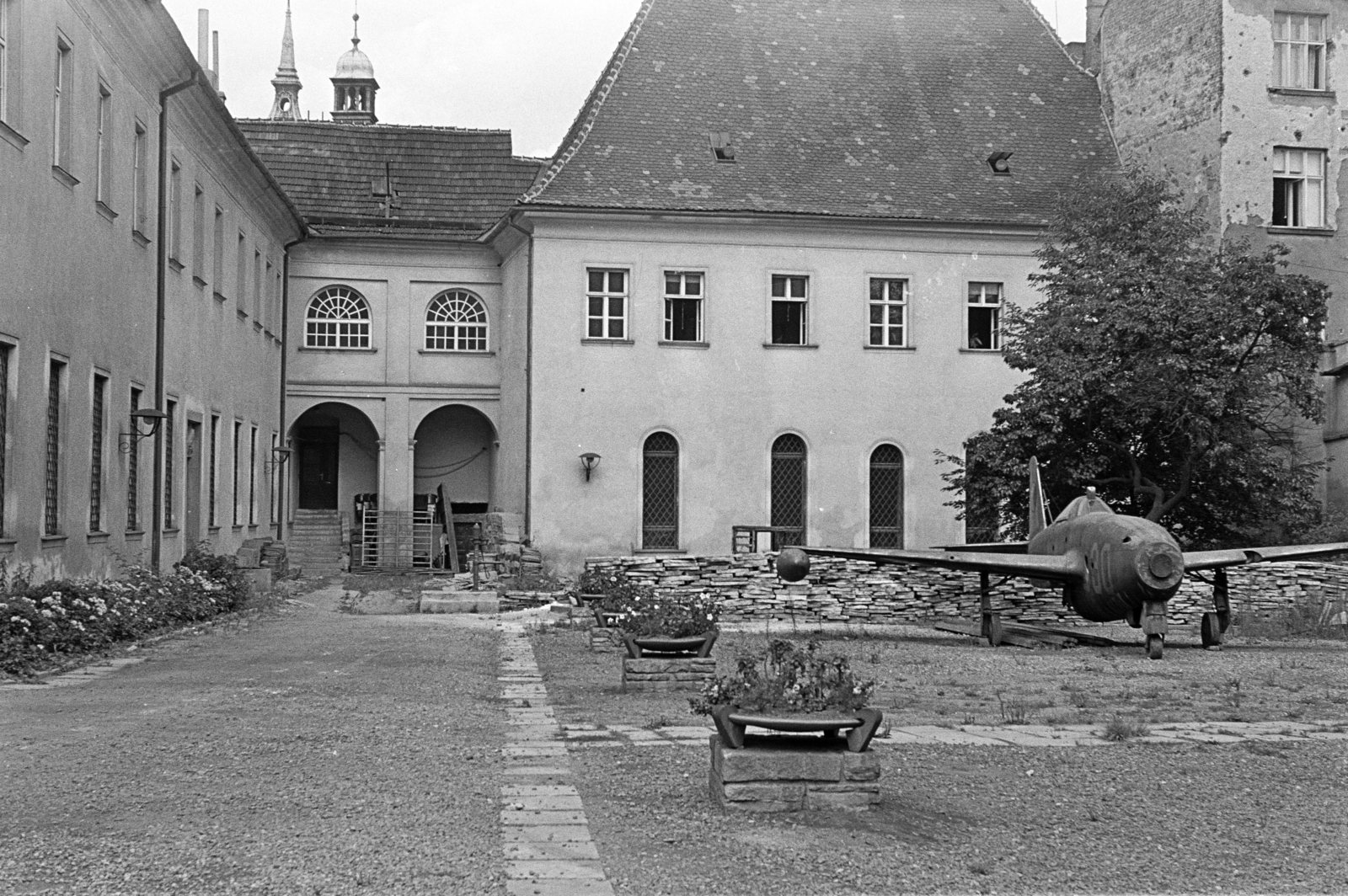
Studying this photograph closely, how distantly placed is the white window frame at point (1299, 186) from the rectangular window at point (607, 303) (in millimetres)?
13178

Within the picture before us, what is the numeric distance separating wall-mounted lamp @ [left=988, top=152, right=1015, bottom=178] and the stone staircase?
16.4 m

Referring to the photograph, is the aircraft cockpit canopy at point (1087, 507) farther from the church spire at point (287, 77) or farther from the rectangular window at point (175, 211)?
the church spire at point (287, 77)

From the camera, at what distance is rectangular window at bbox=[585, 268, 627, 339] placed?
33.2 metres

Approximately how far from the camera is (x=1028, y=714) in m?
12.2

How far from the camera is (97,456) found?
20.6m

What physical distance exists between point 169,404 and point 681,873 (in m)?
19.6

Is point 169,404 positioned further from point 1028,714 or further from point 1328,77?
point 1328,77

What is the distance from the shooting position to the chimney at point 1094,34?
38.4 meters

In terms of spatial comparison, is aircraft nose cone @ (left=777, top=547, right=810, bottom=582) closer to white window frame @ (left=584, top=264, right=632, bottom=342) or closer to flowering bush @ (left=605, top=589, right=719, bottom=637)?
flowering bush @ (left=605, top=589, right=719, bottom=637)

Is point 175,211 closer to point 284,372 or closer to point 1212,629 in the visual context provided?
point 284,372

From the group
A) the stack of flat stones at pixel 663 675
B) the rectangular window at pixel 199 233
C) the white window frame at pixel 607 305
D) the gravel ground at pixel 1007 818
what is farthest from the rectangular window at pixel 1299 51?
the stack of flat stones at pixel 663 675

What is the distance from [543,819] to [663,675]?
5.90 metres

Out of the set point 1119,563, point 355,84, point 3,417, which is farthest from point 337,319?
point 355,84

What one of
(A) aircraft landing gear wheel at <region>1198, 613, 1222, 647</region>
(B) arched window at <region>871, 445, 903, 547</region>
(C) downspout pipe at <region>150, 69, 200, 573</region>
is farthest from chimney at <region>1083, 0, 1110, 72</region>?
(C) downspout pipe at <region>150, 69, 200, 573</region>
